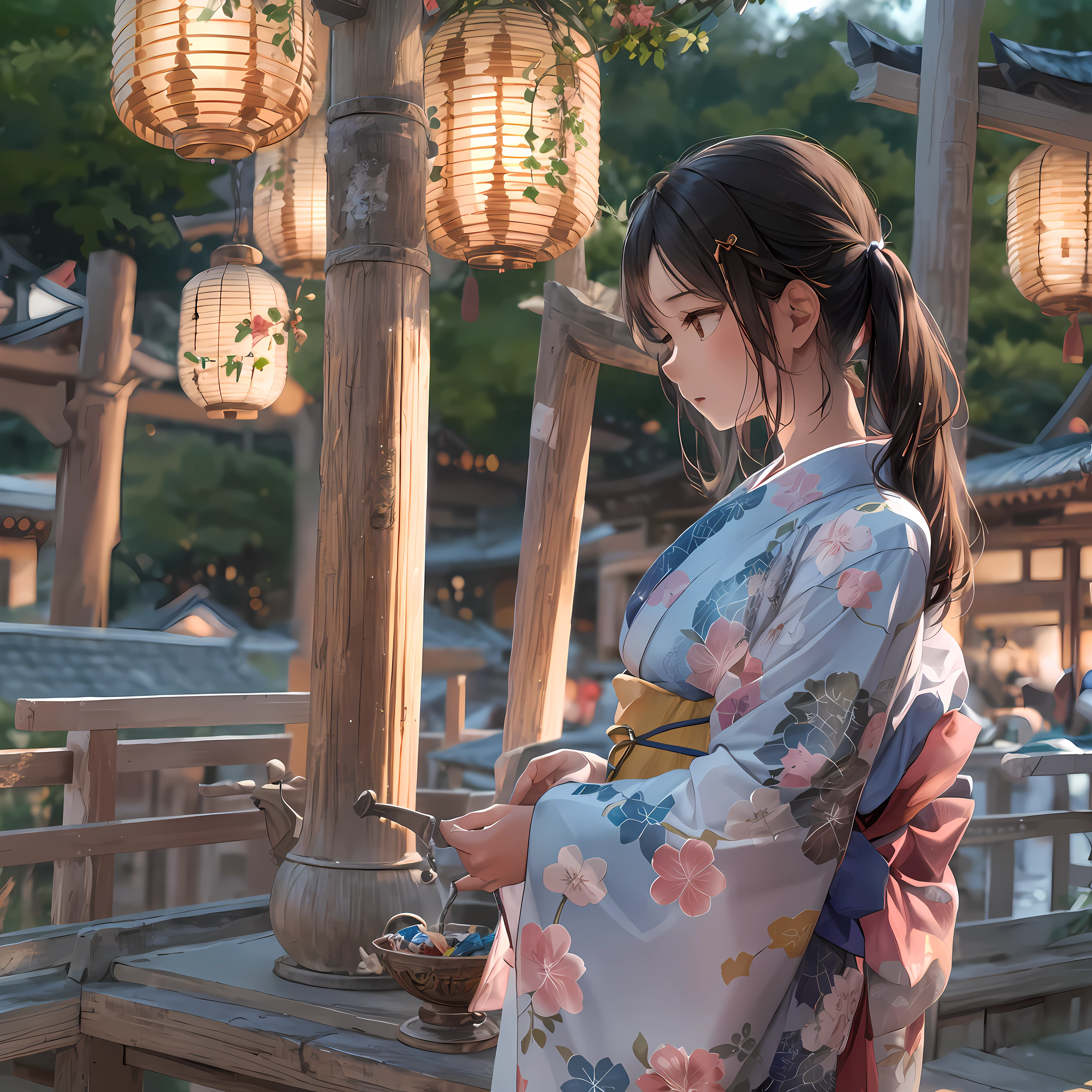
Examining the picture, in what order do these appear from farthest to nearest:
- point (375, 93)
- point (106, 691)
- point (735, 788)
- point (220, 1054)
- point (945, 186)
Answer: point (106, 691) → point (945, 186) → point (375, 93) → point (220, 1054) → point (735, 788)

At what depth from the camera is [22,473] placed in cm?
588

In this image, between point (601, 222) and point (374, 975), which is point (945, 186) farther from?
point (601, 222)

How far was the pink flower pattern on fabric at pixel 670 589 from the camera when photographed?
3.83 ft

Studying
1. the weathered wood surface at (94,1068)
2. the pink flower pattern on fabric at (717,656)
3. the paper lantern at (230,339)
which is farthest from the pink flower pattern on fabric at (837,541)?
the paper lantern at (230,339)

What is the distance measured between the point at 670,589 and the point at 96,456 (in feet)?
18.2

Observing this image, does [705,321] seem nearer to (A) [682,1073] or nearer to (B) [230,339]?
(A) [682,1073]

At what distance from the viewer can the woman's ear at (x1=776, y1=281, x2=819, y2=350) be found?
1113mm

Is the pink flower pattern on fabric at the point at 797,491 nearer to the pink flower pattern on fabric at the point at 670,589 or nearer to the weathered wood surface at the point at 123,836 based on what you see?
the pink flower pattern on fabric at the point at 670,589

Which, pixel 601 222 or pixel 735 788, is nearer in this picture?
pixel 735 788

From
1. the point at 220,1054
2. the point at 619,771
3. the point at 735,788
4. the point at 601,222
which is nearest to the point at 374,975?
the point at 220,1054

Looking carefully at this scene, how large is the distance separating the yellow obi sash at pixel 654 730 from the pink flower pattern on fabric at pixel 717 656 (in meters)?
0.04

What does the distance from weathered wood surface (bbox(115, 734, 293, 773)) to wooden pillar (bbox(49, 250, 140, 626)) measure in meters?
2.55

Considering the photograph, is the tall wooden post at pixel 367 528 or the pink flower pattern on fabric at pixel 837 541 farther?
the tall wooden post at pixel 367 528

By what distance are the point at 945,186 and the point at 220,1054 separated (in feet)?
8.93
